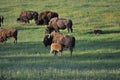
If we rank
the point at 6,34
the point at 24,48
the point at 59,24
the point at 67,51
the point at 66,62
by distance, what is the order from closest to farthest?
the point at 66,62 → the point at 67,51 → the point at 24,48 → the point at 6,34 → the point at 59,24

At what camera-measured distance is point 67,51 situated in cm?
2689

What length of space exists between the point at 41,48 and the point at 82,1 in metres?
40.5

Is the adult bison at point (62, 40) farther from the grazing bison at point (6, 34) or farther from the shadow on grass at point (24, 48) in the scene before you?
the grazing bison at point (6, 34)

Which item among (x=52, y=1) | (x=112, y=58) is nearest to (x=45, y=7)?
(x=52, y=1)

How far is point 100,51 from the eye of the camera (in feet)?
A: 85.7

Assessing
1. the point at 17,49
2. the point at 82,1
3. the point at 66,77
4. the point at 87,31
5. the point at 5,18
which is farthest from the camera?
the point at 82,1

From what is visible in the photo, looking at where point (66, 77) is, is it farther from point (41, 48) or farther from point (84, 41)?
point (84, 41)

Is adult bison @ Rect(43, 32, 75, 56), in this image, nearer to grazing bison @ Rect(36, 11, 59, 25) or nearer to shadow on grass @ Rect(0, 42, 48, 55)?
shadow on grass @ Rect(0, 42, 48, 55)

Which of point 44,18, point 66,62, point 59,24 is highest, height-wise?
point 66,62

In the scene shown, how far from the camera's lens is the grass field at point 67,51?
1536 centimetres

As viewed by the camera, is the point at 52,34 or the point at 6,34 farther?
the point at 6,34

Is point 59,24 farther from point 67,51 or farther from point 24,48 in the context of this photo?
point 67,51

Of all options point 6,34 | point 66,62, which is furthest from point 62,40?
point 6,34

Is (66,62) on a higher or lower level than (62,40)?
higher
